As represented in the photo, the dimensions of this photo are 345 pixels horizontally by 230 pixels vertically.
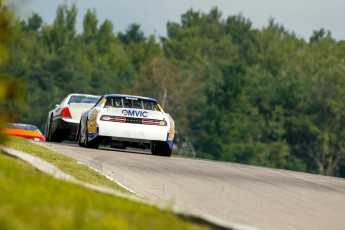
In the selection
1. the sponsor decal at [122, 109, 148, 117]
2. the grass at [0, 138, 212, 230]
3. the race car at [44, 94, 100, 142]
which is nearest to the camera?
the grass at [0, 138, 212, 230]

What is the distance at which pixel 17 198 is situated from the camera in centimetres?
910

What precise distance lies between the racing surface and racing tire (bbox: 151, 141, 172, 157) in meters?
1.33

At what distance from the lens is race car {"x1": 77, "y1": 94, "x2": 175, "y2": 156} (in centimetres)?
2700

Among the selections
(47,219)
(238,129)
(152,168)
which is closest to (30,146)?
(152,168)

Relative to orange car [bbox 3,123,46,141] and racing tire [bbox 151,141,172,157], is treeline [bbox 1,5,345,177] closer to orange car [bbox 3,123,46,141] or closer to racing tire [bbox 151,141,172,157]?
orange car [bbox 3,123,46,141]

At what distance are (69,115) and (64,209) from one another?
22.9m

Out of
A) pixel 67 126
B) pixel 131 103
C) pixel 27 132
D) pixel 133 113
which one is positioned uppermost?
pixel 131 103

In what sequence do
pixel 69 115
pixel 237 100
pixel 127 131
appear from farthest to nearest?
pixel 237 100
pixel 69 115
pixel 127 131

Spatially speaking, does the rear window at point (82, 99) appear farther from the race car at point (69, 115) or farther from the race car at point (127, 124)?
the race car at point (127, 124)

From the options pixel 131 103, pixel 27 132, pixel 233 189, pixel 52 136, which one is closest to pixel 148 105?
pixel 131 103

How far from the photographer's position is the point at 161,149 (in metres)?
28.2

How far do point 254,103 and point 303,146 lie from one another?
10.2 m

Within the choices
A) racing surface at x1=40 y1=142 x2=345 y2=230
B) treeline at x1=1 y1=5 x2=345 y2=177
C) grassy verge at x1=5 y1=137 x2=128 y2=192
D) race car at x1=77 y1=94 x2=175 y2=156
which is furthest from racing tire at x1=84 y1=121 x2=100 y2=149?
treeline at x1=1 y1=5 x2=345 y2=177

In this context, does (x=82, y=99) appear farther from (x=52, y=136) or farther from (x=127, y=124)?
(x=127, y=124)
